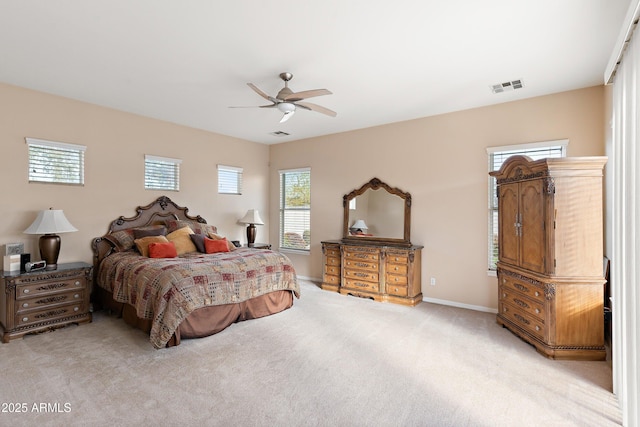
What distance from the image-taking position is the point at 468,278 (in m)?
4.72

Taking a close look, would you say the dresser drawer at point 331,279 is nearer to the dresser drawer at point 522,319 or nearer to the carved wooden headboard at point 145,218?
the carved wooden headboard at point 145,218

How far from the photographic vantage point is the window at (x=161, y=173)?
5230mm

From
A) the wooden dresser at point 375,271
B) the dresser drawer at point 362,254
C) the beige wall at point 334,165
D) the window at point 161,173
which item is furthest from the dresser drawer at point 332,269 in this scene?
the window at point 161,173

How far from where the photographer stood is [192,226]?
5531 millimetres

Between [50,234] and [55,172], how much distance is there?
34.0 inches

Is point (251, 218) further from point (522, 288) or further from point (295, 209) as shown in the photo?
point (522, 288)

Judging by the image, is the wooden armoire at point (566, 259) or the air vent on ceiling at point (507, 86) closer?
the wooden armoire at point (566, 259)

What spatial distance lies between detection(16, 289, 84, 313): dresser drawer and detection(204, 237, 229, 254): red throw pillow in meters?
1.61

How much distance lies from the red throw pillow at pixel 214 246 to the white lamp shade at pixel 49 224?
168 cm

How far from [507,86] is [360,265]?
10.5 feet

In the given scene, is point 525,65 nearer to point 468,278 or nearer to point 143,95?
point 468,278

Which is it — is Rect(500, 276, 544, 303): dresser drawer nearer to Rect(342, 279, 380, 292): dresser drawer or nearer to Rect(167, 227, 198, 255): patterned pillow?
Rect(342, 279, 380, 292): dresser drawer

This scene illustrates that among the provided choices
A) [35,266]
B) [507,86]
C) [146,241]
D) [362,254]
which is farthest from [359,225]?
[35,266]

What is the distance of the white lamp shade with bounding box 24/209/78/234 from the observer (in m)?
3.78
